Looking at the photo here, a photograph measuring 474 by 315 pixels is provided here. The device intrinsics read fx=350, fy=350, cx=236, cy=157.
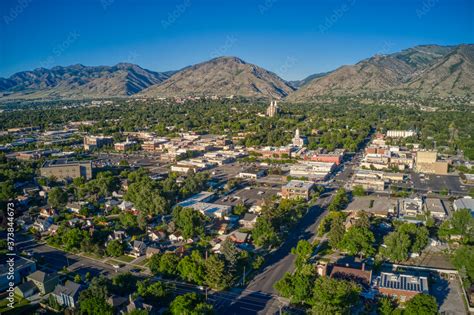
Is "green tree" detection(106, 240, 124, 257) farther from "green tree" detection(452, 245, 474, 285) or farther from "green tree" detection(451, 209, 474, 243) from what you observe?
"green tree" detection(451, 209, 474, 243)

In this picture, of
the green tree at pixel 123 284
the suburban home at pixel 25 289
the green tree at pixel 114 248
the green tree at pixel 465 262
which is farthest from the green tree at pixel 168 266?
the green tree at pixel 465 262

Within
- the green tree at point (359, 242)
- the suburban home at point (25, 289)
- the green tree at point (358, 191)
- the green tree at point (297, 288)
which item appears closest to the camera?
the green tree at point (297, 288)

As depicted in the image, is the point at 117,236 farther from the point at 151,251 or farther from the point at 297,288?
the point at 297,288

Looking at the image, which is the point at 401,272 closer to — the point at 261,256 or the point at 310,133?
the point at 261,256

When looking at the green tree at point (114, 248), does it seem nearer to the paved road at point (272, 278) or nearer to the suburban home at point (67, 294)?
the suburban home at point (67, 294)

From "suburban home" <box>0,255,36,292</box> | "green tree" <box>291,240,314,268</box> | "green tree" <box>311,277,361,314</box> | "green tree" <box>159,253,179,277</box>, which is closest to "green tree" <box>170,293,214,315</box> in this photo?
"green tree" <box>159,253,179,277</box>

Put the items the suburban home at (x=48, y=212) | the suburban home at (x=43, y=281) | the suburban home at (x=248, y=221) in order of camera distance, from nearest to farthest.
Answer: the suburban home at (x=43, y=281) → the suburban home at (x=248, y=221) → the suburban home at (x=48, y=212)
